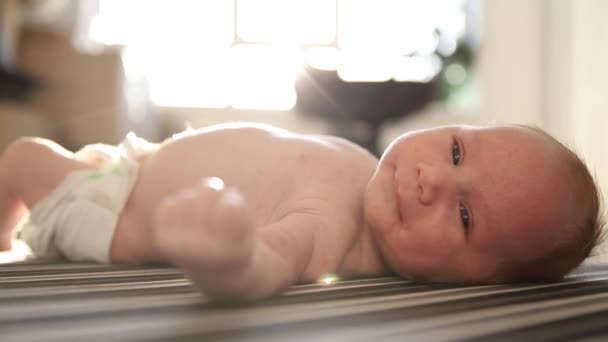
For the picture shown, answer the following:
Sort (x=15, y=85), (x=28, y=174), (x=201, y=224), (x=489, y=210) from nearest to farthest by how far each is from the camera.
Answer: (x=201, y=224)
(x=489, y=210)
(x=28, y=174)
(x=15, y=85)

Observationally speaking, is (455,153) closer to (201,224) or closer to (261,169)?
(261,169)

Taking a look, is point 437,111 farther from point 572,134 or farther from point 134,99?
point 134,99

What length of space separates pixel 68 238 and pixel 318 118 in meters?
2.84

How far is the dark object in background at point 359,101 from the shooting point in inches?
133

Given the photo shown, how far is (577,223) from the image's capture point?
0.80m

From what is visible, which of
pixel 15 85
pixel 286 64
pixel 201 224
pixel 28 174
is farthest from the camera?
pixel 286 64

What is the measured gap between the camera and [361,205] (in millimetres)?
916

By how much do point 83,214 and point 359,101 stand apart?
2535 millimetres

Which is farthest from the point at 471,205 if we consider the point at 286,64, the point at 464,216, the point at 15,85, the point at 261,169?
the point at 286,64

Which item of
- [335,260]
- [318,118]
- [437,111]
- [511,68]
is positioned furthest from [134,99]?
[335,260]

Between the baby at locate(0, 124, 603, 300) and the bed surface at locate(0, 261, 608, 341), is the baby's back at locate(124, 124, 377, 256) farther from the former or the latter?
the bed surface at locate(0, 261, 608, 341)

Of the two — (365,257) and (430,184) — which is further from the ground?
(430,184)

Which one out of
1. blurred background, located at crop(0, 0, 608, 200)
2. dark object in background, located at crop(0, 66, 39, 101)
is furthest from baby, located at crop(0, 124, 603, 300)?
blurred background, located at crop(0, 0, 608, 200)

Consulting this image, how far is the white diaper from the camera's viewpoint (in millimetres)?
989
